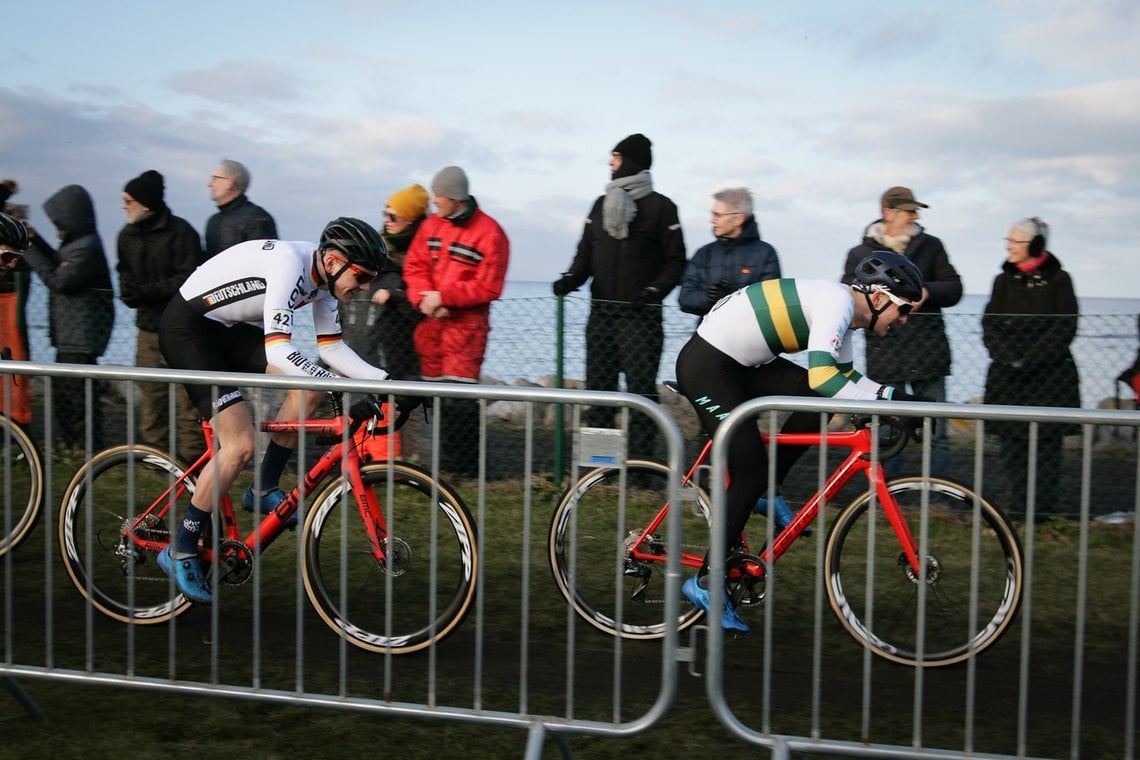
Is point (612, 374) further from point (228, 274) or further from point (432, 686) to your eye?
point (432, 686)

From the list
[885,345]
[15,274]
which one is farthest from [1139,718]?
[15,274]

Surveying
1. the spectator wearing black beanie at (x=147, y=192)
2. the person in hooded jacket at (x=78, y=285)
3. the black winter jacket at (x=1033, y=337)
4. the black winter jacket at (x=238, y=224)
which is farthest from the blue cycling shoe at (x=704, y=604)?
the person in hooded jacket at (x=78, y=285)

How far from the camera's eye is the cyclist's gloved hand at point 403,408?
4.51 m

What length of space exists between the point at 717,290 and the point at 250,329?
3138mm

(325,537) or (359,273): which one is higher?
(359,273)

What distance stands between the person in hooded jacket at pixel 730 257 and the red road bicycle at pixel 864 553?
103 inches

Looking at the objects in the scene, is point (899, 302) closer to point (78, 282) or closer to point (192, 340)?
point (192, 340)

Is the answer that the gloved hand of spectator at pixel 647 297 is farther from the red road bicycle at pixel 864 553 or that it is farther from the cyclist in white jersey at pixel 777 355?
the red road bicycle at pixel 864 553

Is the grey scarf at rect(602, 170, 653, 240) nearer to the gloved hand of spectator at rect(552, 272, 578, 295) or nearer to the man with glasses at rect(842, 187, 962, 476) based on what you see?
the gloved hand of spectator at rect(552, 272, 578, 295)

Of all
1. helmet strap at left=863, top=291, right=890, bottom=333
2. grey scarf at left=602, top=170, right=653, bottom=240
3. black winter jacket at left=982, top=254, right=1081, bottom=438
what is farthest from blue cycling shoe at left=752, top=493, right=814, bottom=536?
grey scarf at left=602, top=170, right=653, bottom=240

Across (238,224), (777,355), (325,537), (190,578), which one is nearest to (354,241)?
(325,537)

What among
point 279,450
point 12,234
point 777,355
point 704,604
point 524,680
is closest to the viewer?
point 524,680

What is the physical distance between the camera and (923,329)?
315 inches

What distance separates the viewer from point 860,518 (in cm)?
517
